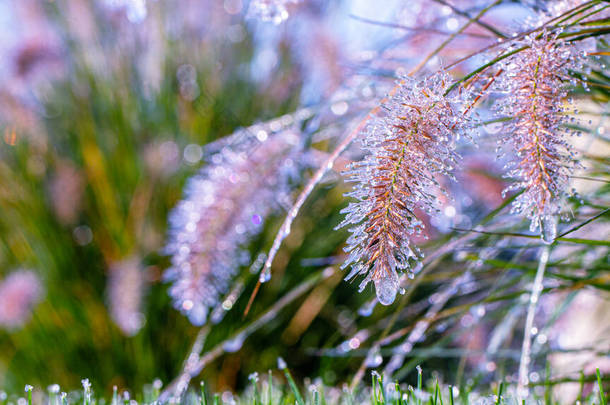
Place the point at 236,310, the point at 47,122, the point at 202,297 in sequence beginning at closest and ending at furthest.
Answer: the point at 202,297 → the point at 236,310 → the point at 47,122

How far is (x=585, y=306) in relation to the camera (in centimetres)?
126

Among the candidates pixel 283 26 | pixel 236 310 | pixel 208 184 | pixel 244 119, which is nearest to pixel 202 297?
pixel 208 184

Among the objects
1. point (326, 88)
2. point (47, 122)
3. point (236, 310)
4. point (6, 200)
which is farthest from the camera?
point (47, 122)

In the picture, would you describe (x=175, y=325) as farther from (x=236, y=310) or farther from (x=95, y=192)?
(x=95, y=192)

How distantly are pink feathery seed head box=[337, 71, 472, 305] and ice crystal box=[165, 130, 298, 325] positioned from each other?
15.3 inches

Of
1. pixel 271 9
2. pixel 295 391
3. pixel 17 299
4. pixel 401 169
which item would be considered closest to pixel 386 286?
pixel 401 169

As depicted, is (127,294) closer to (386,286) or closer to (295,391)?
(295,391)

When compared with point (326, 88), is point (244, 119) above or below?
above

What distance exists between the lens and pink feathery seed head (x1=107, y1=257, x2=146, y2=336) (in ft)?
3.53

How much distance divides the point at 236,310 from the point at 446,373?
58 cm

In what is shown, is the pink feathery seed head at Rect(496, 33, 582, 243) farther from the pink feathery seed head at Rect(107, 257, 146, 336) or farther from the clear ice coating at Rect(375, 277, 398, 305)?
the pink feathery seed head at Rect(107, 257, 146, 336)

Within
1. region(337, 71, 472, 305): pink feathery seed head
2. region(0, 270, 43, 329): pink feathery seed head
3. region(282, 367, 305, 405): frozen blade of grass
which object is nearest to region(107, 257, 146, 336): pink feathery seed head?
region(0, 270, 43, 329): pink feathery seed head

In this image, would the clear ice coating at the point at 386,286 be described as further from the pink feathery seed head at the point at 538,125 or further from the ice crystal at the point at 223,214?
the ice crystal at the point at 223,214

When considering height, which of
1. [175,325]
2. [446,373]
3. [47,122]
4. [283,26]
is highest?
[283,26]
